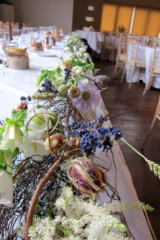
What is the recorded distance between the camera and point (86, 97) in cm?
45

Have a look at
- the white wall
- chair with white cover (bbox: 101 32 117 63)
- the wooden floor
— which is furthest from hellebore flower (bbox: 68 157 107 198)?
the white wall

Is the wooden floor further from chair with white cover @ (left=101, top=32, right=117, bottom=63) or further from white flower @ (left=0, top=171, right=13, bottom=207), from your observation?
chair with white cover @ (left=101, top=32, right=117, bottom=63)

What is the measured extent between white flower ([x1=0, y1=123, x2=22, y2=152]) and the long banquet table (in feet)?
0.51

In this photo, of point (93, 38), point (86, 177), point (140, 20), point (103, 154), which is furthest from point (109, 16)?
point (86, 177)

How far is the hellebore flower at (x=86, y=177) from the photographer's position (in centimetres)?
22

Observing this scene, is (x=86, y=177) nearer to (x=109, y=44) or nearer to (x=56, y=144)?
(x=56, y=144)

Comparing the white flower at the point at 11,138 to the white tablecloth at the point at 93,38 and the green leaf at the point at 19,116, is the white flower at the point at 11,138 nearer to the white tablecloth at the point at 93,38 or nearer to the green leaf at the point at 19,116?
the green leaf at the point at 19,116

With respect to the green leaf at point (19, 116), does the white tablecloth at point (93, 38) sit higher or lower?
higher

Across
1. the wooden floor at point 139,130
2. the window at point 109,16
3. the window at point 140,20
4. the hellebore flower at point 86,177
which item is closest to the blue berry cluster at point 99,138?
the hellebore flower at point 86,177

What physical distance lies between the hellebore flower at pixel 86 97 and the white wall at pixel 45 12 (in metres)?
6.63

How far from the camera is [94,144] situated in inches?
8.1

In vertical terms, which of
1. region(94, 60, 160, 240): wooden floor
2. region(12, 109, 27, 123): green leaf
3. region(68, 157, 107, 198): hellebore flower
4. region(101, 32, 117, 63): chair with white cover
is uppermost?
region(101, 32, 117, 63): chair with white cover

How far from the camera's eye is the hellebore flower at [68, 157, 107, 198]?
0.22 meters

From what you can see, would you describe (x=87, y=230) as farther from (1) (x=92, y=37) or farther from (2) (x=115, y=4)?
(2) (x=115, y=4)
